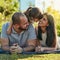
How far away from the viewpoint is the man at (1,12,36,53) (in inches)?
169

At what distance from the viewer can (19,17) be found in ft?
14.2

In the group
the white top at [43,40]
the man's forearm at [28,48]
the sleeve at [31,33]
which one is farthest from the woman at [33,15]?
the man's forearm at [28,48]

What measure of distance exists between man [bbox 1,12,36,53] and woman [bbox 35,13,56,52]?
0.67 ft

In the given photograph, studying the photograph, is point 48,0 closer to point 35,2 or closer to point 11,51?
point 35,2

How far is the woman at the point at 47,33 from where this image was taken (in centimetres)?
451

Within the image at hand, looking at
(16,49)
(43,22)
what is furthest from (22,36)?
(43,22)

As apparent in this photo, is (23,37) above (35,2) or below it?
below

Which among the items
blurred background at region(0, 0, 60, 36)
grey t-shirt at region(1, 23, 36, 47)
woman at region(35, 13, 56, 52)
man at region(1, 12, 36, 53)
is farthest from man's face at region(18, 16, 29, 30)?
blurred background at region(0, 0, 60, 36)

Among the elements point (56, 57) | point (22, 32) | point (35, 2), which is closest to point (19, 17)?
point (22, 32)

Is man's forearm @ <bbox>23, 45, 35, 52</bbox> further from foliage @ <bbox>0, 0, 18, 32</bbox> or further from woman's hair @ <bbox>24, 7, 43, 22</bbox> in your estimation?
foliage @ <bbox>0, 0, 18, 32</bbox>

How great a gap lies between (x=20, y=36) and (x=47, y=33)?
18.9 inches

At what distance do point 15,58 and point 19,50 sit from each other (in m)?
0.24

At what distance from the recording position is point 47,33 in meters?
4.59

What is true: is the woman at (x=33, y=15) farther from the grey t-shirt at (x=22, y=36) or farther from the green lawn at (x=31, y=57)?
the green lawn at (x=31, y=57)
